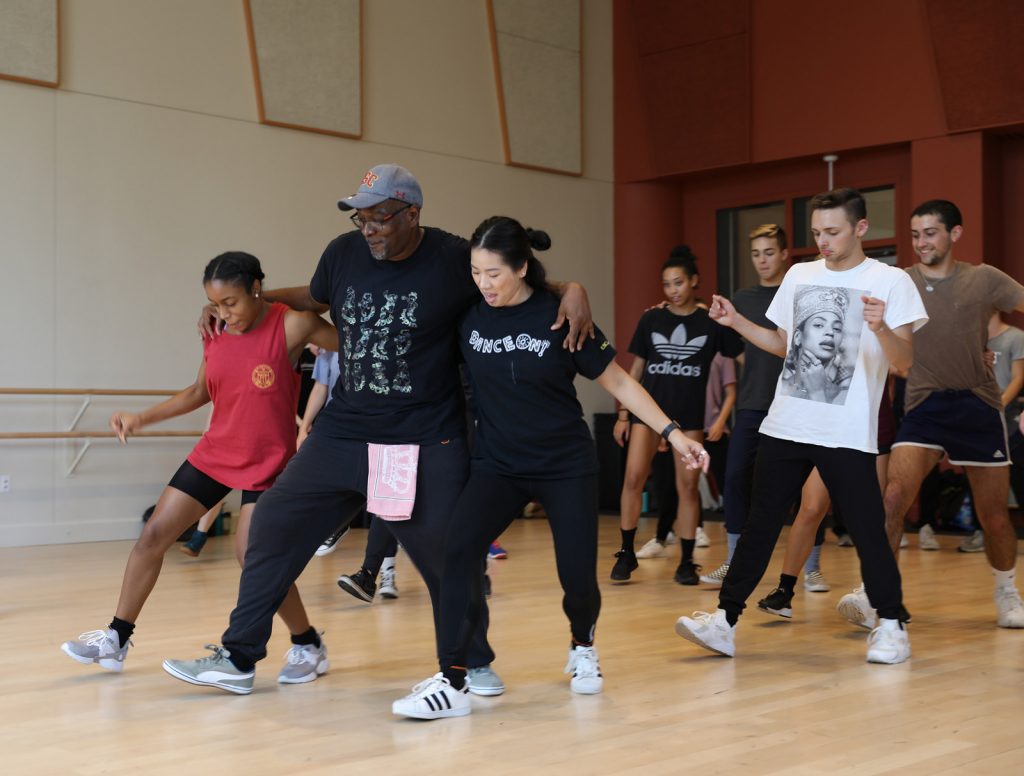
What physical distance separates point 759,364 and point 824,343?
1.36 m

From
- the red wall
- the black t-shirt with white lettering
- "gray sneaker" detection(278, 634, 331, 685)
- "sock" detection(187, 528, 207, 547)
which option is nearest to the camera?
"gray sneaker" detection(278, 634, 331, 685)

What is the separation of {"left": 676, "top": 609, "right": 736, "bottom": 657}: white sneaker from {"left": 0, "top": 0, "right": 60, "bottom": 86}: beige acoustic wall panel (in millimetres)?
5905

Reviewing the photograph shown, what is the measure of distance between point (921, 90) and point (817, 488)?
5.25m

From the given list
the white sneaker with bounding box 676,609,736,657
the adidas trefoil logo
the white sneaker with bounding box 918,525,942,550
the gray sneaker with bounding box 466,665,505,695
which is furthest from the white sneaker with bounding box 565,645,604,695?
the white sneaker with bounding box 918,525,942,550

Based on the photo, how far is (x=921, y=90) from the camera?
29.8 feet

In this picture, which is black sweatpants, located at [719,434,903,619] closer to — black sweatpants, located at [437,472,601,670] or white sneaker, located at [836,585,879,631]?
white sneaker, located at [836,585,879,631]

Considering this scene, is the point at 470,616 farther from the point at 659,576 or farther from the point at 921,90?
the point at 921,90

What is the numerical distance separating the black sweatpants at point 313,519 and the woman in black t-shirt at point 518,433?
3.0 inches

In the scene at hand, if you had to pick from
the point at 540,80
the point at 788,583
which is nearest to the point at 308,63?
the point at 540,80

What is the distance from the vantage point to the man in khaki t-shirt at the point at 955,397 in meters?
4.50

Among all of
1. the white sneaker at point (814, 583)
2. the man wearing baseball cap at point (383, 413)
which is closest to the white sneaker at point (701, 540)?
the white sneaker at point (814, 583)

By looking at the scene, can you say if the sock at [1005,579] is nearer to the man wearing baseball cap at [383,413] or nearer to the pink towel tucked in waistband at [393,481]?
the man wearing baseball cap at [383,413]

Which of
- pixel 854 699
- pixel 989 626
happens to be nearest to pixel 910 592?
pixel 989 626

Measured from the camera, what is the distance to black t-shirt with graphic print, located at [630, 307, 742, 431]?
19.5 feet
